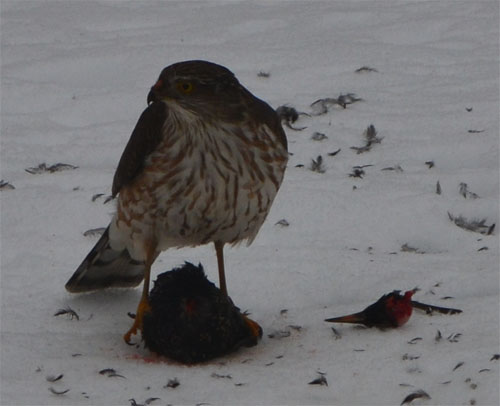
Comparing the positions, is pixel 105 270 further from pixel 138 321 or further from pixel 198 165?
pixel 198 165

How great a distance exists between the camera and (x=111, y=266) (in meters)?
6.27

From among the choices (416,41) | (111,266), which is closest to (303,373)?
(111,266)

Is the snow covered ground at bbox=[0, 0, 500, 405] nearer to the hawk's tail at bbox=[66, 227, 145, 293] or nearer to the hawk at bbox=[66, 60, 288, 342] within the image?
the hawk's tail at bbox=[66, 227, 145, 293]

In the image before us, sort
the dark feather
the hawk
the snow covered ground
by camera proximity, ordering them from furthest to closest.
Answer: the dark feather → the hawk → the snow covered ground

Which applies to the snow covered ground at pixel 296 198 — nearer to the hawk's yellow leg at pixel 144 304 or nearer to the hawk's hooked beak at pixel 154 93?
the hawk's yellow leg at pixel 144 304

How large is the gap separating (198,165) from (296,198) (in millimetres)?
1575

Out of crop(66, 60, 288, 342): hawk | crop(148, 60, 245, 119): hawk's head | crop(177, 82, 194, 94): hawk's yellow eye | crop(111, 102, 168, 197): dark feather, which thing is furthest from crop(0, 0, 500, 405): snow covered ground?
crop(177, 82, 194, 94): hawk's yellow eye

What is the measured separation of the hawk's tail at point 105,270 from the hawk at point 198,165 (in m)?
0.35

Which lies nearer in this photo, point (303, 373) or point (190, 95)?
point (303, 373)

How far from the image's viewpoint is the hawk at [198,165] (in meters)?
5.55

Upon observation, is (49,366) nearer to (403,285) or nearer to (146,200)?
(146,200)

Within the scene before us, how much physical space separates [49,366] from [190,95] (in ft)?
4.38

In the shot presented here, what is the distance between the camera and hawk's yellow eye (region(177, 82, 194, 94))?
17.8 feet

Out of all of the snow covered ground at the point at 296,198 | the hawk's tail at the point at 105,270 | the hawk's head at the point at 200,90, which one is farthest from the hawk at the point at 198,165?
the snow covered ground at the point at 296,198
